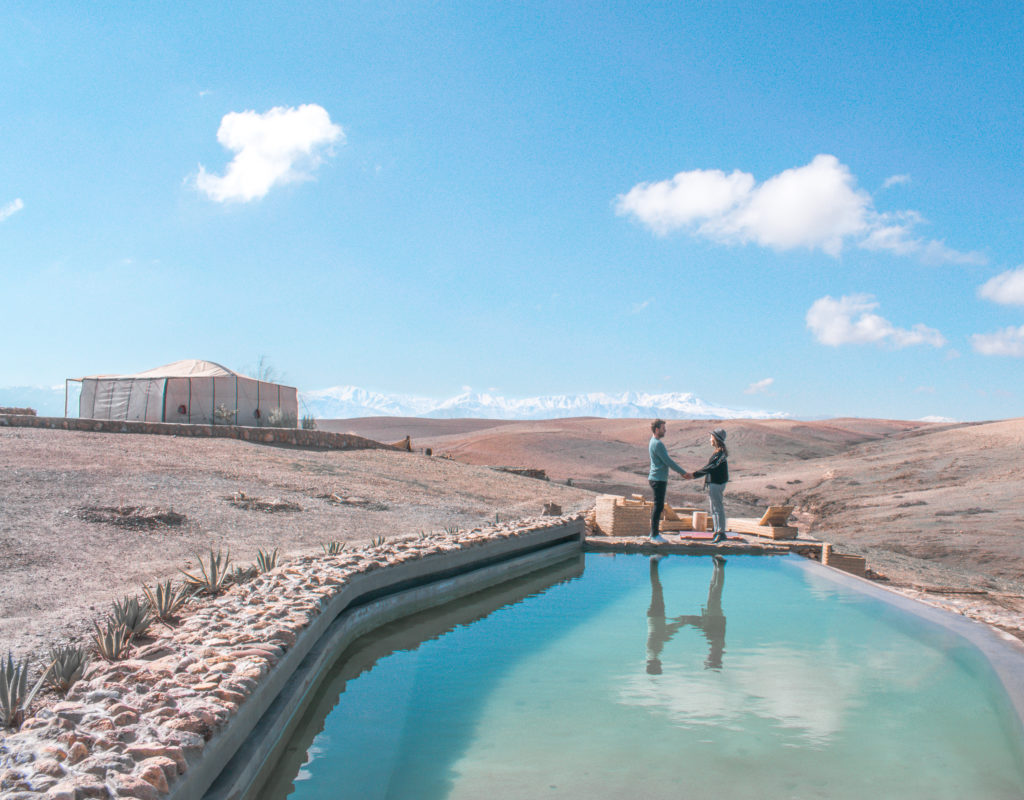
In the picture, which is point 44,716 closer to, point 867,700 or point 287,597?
point 287,597

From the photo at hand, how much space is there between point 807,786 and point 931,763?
0.71 metres

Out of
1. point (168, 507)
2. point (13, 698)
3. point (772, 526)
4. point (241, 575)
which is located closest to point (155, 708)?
point (13, 698)

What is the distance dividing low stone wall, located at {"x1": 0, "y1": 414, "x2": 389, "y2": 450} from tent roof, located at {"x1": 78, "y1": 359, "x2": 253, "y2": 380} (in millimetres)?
4756

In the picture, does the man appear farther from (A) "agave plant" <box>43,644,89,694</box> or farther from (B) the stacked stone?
(A) "agave plant" <box>43,644,89,694</box>

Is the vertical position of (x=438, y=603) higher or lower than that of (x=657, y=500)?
lower

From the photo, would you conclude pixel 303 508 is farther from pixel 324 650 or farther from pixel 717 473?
pixel 324 650

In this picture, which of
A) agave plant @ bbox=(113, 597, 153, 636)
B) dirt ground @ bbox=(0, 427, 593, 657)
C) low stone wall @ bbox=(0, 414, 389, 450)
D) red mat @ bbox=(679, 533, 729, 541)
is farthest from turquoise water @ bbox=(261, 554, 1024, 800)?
low stone wall @ bbox=(0, 414, 389, 450)

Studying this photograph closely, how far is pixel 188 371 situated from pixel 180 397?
1267mm

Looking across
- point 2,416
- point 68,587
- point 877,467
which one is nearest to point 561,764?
point 68,587

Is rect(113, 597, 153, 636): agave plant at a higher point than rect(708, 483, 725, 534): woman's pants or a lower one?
lower

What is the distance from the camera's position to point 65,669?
3.44 m

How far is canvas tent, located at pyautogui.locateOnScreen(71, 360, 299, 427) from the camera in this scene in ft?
67.4

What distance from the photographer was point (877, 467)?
25.9 meters

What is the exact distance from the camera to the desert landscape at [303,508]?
627 cm
